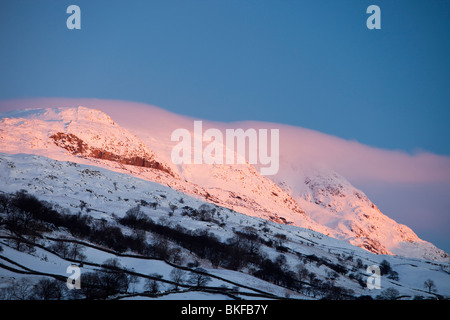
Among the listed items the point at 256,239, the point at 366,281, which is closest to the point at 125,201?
the point at 256,239

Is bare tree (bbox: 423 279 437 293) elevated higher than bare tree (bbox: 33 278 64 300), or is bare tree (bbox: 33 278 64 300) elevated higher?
bare tree (bbox: 33 278 64 300)

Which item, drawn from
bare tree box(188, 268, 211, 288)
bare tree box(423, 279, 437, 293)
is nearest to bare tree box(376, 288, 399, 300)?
bare tree box(423, 279, 437, 293)

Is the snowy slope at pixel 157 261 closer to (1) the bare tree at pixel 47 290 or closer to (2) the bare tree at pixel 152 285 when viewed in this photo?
(2) the bare tree at pixel 152 285

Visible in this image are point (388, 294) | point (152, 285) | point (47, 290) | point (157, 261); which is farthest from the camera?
point (388, 294)

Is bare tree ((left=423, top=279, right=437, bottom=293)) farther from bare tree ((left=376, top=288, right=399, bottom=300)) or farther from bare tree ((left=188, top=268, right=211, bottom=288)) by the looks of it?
bare tree ((left=188, top=268, right=211, bottom=288))

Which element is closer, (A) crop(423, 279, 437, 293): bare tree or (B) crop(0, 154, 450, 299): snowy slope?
(B) crop(0, 154, 450, 299): snowy slope

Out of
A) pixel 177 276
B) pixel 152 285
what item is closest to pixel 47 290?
pixel 152 285

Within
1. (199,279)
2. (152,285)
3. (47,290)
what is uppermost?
(47,290)

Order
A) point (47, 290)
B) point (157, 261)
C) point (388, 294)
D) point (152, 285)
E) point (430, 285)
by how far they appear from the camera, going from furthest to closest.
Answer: point (430, 285) → point (388, 294) → point (157, 261) → point (152, 285) → point (47, 290)

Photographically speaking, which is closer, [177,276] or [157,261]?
[177,276]

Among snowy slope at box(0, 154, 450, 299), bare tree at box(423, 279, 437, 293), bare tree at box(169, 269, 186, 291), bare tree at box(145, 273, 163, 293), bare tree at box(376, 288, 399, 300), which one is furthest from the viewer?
bare tree at box(423, 279, 437, 293)

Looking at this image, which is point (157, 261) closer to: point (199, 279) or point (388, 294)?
point (199, 279)
